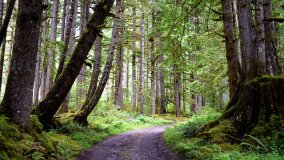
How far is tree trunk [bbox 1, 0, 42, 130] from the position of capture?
748cm

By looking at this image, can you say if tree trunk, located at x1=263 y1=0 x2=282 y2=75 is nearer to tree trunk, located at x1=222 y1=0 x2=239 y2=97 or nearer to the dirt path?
tree trunk, located at x1=222 y1=0 x2=239 y2=97

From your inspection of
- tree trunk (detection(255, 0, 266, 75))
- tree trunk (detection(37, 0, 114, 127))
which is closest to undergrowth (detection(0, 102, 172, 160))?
tree trunk (detection(37, 0, 114, 127))

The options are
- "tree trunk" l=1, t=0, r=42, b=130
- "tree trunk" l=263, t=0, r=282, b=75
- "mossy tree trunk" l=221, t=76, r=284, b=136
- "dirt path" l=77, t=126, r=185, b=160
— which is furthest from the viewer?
"tree trunk" l=263, t=0, r=282, b=75

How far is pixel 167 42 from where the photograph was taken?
1431 centimetres

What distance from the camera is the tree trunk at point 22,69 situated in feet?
24.5

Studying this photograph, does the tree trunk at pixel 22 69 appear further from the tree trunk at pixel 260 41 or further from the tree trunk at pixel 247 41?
the tree trunk at pixel 260 41

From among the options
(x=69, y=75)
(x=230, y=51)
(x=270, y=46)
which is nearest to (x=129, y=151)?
(x=69, y=75)

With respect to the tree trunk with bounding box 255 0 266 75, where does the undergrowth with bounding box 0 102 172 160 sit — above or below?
below

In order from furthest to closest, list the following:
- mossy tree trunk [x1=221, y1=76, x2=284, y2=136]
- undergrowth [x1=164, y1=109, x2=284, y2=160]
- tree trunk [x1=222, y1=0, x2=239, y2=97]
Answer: tree trunk [x1=222, y1=0, x2=239, y2=97], mossy tree trunk [x1=221, y1=76, x2=284, y2=136], undergrowth [x1=164, y1=109, x2=284, y2=160]

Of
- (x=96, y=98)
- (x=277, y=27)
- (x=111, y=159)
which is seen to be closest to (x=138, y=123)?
(x=96, y=98)

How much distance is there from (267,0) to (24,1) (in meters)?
10.6

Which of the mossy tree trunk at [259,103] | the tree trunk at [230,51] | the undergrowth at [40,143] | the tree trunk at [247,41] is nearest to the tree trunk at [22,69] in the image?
the undergrowth at [40,143]

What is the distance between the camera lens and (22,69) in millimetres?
7543

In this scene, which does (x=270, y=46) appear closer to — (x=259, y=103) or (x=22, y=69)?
(x=259, y=103)
